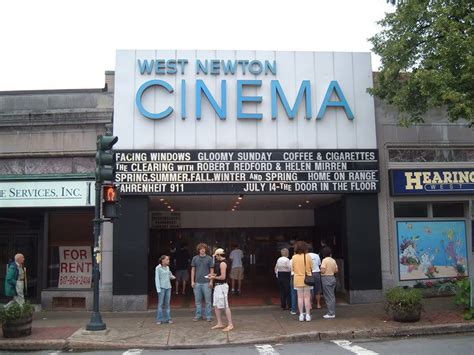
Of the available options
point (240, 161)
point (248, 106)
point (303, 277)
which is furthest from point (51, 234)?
point (303, 277)

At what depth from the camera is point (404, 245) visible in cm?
1512

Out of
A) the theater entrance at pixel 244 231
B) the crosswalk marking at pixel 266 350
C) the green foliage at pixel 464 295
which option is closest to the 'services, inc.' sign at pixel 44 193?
the crosswalk marking at pixel 266 350

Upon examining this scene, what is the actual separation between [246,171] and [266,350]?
19.1 feet

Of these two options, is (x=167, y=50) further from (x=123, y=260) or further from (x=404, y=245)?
(x=404, y=245)

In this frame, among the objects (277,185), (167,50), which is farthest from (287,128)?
(167,50)

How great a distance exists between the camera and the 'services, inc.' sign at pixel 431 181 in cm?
1498

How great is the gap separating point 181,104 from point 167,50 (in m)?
1.68

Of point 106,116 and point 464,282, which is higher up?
point 106,116

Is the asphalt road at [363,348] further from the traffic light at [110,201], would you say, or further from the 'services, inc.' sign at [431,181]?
the 'services, inc.' sign at [431,181]

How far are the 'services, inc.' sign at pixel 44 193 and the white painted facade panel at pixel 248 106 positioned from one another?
170cm

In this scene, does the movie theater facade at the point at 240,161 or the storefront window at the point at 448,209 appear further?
the storefront window at the point at 448,209

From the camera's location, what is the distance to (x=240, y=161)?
14562mm

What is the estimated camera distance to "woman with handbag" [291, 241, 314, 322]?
12.3 metres

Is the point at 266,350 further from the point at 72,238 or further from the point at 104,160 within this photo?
the point at 72,238
